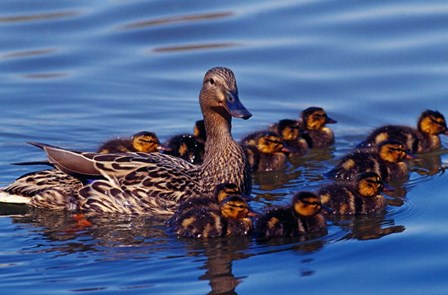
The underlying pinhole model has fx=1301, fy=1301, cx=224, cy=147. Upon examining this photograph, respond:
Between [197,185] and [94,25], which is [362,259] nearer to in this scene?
[197,185]

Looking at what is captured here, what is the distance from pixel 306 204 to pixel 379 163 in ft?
4.85

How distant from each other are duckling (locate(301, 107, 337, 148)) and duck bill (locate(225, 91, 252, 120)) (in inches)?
62.6

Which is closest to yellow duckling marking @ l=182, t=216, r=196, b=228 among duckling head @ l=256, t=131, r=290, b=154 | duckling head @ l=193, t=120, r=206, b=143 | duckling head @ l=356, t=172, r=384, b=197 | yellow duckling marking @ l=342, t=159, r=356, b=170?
duckling head @ l=356, t=172, r=384, b=197

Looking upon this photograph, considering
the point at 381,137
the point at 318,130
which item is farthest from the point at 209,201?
the point at 318,130

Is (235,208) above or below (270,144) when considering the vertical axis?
below

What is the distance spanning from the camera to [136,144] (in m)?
8.85

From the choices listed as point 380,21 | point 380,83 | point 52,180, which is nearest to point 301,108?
point 380,83

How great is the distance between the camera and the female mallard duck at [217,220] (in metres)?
7.23

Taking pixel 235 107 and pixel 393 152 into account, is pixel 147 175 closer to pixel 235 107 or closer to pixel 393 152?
pixel 235 107

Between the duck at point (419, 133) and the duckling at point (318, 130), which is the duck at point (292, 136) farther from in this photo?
the duck at point (419, 133)

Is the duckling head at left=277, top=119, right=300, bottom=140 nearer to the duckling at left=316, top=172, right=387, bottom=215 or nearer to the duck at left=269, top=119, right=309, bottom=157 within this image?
the duck at left=269, top=119, right=309, bottom=157

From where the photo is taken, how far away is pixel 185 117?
1005cm

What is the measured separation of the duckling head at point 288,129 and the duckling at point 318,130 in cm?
10

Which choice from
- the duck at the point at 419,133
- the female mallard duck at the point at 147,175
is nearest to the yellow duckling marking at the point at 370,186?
the female mallard duck at the point at 147,175
